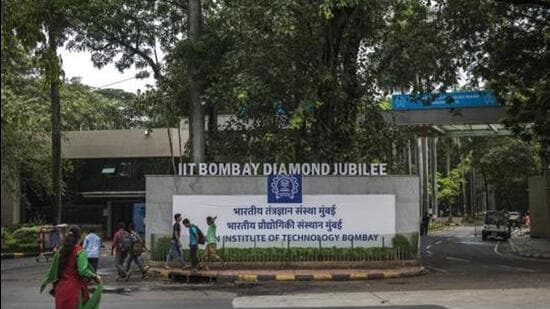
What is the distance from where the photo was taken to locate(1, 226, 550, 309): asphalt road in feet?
46.6

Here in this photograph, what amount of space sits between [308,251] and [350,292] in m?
5.67

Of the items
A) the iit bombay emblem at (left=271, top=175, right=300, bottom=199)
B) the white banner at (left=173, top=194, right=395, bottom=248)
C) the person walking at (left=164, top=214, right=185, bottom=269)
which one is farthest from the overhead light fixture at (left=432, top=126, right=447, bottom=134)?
the person walking at (left=164, top=214, right=185, bottom=269)

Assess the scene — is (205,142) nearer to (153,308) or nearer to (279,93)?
(279,93)

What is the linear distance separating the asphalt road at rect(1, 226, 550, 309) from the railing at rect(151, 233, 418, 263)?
125 centimetres

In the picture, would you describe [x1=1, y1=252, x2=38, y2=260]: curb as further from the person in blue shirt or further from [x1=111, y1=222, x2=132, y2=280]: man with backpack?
the person in blue shirt

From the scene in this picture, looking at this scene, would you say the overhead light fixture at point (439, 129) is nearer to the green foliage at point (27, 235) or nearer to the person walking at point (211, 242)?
the green foliage at point (27, 235)

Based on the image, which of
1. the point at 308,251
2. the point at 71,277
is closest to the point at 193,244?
the point at 308,251

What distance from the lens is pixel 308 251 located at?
22.2 meters

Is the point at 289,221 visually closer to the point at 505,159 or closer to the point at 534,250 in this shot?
the point at 534,250

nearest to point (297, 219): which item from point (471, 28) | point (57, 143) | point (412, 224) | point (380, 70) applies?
point (412, 224)

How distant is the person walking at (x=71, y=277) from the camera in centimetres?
858

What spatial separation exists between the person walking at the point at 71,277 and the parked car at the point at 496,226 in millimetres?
38197

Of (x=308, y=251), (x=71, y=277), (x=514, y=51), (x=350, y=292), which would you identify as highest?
(x=514, y=51)

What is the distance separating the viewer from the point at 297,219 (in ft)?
76.3
